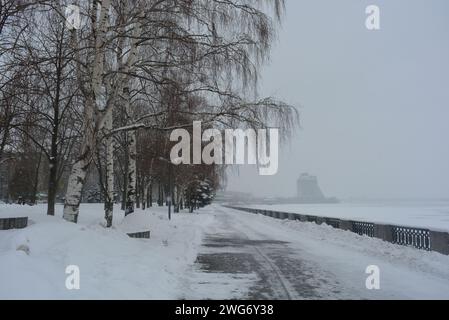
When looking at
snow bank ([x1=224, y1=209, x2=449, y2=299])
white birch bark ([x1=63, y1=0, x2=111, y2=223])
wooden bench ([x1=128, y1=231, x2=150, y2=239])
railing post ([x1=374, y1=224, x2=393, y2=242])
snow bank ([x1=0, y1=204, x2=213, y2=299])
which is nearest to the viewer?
snow bank ([x1=0, y1=204, x2=213, y2=299])

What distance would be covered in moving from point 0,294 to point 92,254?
3599 mm

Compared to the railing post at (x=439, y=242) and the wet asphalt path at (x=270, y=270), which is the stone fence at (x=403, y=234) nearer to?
the railing post at (x=439, y=242)

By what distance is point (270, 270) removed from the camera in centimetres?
1232

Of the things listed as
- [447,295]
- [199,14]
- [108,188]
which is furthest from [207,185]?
[447,295]

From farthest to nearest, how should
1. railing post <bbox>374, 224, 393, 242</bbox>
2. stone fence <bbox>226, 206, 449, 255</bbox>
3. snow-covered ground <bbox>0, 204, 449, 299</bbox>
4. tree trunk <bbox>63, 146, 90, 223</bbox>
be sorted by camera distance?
railing post <bbox>374, 224, 393, 242</bbox> → stone fence <bbox>226, 206, 449, 255</bbox> → tree trunk <bbox>63, 146, 90, 223</bbox> → snow-covered ground <bbox>0, 204, 449, 299</bbox>

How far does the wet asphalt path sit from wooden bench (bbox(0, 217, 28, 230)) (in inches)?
267

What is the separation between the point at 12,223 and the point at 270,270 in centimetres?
1002

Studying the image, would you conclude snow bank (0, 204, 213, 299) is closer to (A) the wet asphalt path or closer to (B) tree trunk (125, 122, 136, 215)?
(A) the wet asphalt path

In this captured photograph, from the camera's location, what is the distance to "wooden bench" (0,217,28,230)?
16.7 meters

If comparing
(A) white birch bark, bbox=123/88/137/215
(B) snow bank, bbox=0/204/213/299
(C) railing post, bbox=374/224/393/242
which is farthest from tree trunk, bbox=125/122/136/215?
(C) railing post, bbox=374/224/393/242

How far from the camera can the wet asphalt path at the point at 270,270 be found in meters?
9.27

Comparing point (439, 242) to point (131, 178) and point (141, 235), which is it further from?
point (131, 178)

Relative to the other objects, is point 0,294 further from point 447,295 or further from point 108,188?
point 108,188

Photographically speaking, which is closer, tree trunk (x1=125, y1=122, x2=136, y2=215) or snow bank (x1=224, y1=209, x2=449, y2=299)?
snow bank (x1=224, y1=209, x2=449, y2=299)
